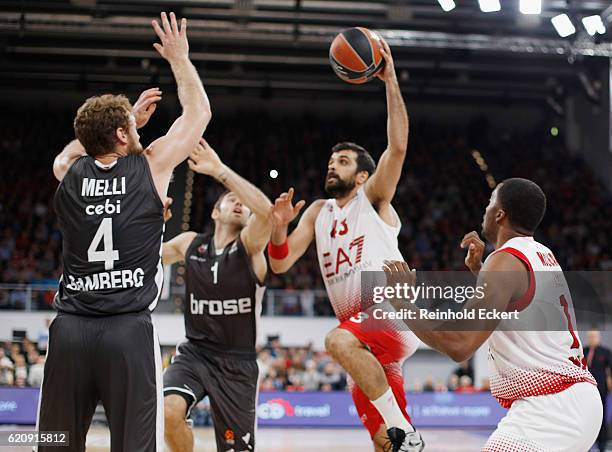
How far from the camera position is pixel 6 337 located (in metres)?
15.0

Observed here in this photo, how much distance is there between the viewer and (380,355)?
A: 531 cm

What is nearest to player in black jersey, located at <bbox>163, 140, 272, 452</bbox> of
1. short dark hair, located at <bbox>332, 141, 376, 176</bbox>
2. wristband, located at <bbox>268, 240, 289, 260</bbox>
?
wristband, located at <bbox>268, 240, 289, 260</bbox>

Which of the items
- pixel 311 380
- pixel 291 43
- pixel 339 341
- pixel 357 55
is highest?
pixel 291 43

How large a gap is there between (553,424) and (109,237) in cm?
225

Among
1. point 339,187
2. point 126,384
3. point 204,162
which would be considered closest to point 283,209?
point 339,187

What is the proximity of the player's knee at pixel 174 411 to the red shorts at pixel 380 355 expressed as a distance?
1.18m

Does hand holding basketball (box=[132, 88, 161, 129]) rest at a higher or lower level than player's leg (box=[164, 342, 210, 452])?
higher

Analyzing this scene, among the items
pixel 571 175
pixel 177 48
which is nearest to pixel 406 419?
pixel 177 48

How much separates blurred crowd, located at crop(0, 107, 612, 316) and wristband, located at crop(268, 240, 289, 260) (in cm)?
964

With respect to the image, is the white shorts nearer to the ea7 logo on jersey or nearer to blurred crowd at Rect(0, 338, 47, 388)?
the ea7 logo on jersey

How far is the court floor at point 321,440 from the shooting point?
1025cm

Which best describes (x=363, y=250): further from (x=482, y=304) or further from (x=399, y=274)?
(x=399, y=274)

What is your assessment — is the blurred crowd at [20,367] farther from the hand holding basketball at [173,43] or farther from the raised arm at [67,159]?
the hand holding basketball at [173,43]

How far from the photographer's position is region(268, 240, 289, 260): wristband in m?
5.75
